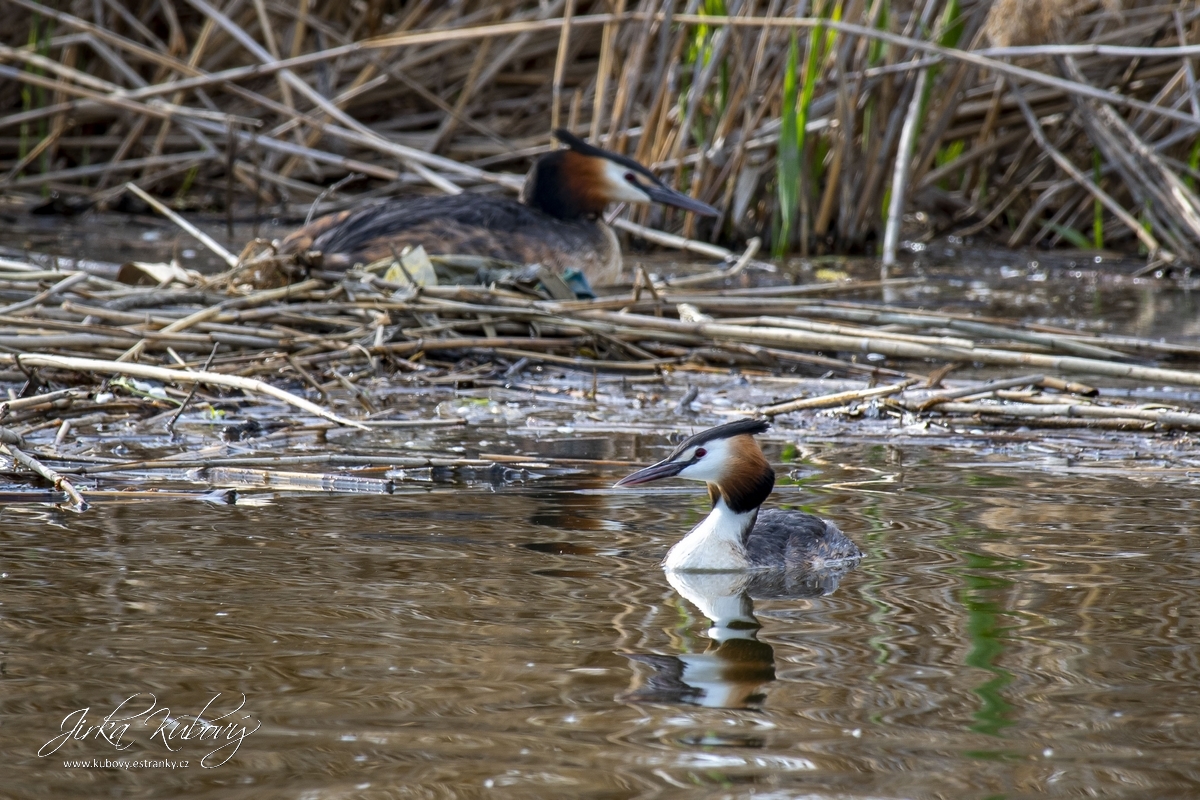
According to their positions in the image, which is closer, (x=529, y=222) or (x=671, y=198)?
(x=529, y=222)

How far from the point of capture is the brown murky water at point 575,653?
1886 mm

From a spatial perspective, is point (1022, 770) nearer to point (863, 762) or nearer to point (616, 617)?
point (863, 762)

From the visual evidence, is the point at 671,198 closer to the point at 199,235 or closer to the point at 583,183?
the point at 583,183

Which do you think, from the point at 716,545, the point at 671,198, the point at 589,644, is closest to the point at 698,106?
the point at 671,198

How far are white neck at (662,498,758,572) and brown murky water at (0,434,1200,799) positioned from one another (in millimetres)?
60

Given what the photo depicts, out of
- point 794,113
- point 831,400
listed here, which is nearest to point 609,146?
point 794,113

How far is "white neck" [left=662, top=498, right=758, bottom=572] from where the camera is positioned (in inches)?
119

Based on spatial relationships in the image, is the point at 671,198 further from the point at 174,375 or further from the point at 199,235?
the point at 174,375

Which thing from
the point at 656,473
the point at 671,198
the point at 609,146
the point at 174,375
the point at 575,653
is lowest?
the point at 575,653

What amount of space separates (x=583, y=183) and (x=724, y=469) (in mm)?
3761

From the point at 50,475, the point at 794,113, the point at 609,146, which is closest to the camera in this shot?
the point at 50,475

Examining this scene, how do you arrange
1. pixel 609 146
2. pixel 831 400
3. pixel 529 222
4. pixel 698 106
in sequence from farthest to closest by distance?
pixel 609 146 → pixel 698 106 → pixel 529 222 → pixel 831 400

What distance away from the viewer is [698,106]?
784 cm

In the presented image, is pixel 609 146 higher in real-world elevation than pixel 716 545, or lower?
higher
